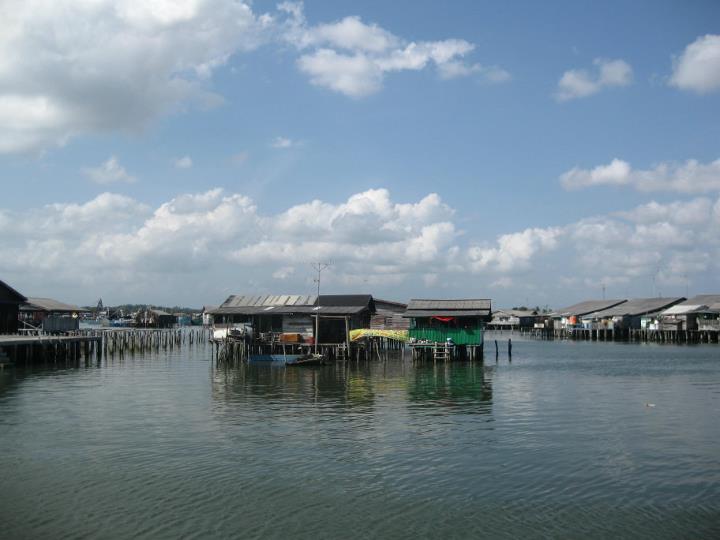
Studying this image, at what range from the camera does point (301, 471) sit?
1773 cm

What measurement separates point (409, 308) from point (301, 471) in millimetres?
36430

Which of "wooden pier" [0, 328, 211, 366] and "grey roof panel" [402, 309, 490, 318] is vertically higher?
"grey roof panel" [402, 309, 490, 318]

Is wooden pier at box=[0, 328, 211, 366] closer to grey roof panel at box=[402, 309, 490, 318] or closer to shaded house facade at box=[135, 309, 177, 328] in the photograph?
grey roof panel at box=[402, 309, 490, 318]

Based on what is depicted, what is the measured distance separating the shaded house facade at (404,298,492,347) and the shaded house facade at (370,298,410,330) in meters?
6.29

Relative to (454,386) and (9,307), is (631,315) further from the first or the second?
(9,307)

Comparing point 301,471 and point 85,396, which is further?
point 85,396

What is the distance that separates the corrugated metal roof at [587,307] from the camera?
11015cm

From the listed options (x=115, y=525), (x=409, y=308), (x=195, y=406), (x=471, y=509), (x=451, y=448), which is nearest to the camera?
(x=115, y=525)

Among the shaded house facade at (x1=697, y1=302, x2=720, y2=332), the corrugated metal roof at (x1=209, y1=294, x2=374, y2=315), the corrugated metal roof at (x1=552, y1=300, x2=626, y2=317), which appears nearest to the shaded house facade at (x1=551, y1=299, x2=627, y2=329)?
the corrugated metal roof at (x1=552, y1=300, x2=626, y2=317)

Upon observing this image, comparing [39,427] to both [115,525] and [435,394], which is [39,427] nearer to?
[115,525]

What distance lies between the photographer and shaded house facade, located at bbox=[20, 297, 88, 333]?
59.6 meters

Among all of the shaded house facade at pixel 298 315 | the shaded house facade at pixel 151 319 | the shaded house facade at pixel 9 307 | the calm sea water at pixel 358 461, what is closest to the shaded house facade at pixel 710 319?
the shaded house facade at pixel 298 315

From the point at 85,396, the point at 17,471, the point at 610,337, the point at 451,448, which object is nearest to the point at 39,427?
the point at 17,471

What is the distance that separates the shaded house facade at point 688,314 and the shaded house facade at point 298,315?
167ft
